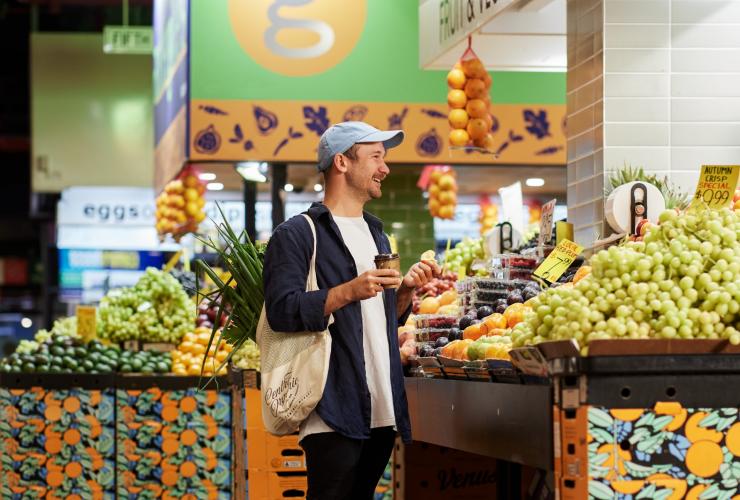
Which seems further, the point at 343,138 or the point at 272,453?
the point at 272,453

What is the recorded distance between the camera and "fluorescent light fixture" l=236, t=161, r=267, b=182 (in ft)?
33.4

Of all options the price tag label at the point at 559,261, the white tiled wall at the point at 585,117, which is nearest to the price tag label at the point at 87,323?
the white tiled wall at the point at 585,117

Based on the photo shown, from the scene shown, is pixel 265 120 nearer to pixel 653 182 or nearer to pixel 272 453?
pixel 653 182

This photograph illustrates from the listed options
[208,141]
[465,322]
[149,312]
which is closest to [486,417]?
[465,322]

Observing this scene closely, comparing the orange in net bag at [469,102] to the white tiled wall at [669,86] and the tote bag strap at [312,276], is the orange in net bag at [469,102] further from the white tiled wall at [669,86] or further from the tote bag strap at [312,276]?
the tote bag strap at [312,276]

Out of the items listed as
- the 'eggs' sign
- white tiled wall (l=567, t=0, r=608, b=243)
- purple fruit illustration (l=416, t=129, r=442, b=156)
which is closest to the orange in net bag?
white tiled wall (l=567, t=0, r=608, b=243)

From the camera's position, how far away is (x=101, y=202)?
20328 mm

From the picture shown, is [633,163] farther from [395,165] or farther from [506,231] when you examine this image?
[395,165]

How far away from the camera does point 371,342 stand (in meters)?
3.79

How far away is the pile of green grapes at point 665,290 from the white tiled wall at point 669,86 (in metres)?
2.03

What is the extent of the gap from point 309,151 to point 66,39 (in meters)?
10.7

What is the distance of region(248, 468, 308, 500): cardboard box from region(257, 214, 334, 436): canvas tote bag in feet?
3.54

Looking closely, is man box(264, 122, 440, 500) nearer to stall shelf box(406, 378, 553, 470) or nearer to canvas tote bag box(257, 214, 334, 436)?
canvas tote bag box(257, 214, 334, 436)

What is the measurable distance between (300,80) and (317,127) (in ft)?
1.29
